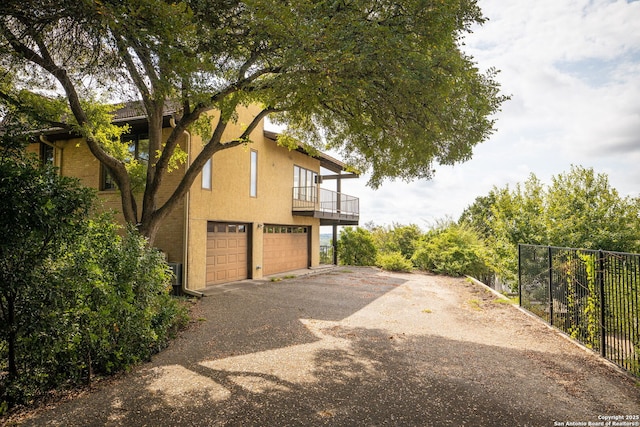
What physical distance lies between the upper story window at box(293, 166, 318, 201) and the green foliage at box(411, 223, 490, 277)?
7.04m

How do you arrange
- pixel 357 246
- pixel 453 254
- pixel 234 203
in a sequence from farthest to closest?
pixel 357 246 < pixel 453 254 < pixel 234 203

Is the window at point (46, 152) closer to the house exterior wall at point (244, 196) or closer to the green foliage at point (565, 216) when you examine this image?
the house exterior wall at point (244, 196)

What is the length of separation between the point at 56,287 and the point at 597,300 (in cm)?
805

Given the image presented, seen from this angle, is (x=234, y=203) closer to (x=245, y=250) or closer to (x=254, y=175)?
(x=254, y=175)

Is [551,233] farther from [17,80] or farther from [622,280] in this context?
[17,80]

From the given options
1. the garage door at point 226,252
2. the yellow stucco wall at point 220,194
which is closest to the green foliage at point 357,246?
the yellow stucco wall at point 220,194

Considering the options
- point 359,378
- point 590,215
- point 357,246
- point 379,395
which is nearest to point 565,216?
point 590,215

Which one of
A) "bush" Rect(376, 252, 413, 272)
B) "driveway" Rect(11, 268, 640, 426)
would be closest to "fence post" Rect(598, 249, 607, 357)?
"driveway" Rect(11, 268, 640, 426)

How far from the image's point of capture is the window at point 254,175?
13812 millimetres

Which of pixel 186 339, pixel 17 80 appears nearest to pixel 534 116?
pixel 186 339

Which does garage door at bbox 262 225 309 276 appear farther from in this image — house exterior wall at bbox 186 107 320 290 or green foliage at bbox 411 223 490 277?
green foliage at bbox 411 223 490 277

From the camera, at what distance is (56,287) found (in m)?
3.84

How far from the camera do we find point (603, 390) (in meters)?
4.39

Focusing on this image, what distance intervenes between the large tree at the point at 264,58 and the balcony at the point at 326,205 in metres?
9.32
